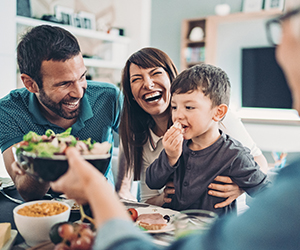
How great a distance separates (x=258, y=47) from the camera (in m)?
5.69

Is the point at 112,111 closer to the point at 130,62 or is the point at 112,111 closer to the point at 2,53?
the point at 130,62

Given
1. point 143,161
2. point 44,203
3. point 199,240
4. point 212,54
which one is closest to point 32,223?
point 44,203

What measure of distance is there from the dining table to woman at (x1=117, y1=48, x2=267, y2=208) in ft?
0.95

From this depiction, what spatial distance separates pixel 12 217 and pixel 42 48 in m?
0.87

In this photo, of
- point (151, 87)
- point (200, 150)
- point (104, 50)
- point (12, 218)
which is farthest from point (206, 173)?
point (104, 50)

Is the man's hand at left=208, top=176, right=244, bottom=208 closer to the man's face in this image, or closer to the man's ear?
the man's face

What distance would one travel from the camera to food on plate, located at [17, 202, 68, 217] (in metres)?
0.92

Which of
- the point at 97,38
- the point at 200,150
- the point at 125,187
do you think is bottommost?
the point at 125,187

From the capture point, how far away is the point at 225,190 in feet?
4.15

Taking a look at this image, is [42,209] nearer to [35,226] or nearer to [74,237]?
[35,226]

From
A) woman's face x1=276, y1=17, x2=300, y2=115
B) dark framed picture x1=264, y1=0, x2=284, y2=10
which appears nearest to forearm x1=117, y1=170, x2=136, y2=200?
woman's face x1=276, y1=17, x2=300, y2=115

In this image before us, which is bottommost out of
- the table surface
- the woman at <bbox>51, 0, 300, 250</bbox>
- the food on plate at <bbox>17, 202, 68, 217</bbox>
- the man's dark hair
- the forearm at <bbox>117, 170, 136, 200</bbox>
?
the forearm at <bbox>117, 170, 136, 200</bbox>

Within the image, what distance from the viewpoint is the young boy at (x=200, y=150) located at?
129 cm

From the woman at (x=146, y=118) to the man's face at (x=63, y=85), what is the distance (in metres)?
0.29
